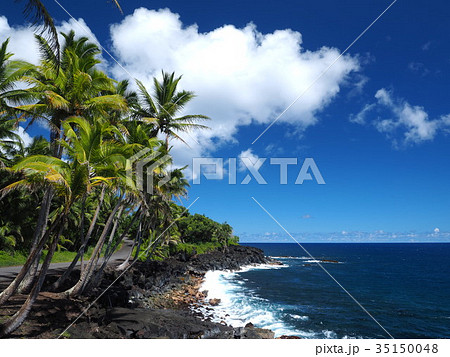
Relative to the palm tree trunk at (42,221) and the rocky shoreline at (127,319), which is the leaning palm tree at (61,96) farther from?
the rocky shoreline at (127,319)

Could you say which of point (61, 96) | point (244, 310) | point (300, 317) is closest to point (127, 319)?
point (61, 96)

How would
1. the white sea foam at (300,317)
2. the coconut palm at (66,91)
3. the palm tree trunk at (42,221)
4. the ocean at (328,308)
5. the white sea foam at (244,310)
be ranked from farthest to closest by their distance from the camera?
1. the white sea foam at (300,317)
2. the ocean at (328,308)
3. the white sea foam at (244,310)
4. the coconut palm at (66,91)
5. the palm tree trunk at (42,221)

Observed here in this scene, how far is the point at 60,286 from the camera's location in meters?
13.3

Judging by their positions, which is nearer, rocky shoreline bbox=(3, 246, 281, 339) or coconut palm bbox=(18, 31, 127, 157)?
rocky shoreline bbox=(3, 246, 281, 339)

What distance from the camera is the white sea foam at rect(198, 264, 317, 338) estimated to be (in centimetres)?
1508

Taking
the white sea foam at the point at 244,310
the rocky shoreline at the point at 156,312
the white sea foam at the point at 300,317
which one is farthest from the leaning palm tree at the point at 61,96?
the white sea foam at the point at 300,317

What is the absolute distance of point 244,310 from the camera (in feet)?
59.5

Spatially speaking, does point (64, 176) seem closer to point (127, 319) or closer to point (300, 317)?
point (127, 319)

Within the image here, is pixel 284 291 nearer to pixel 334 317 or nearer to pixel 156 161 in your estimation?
pixel 334 317

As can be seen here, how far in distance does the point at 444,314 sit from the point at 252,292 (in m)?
15.2

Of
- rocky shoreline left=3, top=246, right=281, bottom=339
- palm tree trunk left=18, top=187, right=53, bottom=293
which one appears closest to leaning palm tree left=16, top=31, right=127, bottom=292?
palm tree trunk left=18, top=187, right=53, bottom=293

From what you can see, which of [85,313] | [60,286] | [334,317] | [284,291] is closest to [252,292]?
[284,291]

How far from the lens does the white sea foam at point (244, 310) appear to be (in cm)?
1508

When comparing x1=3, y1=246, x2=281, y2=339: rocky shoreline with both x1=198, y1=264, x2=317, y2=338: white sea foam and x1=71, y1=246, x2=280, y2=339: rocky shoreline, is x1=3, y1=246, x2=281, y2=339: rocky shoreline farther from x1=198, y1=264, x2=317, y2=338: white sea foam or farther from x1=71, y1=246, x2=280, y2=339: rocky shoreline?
x1=198, y1=264, x2=317, y2=338: white sea foam
